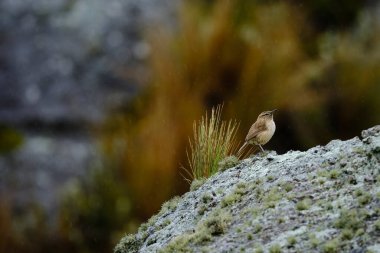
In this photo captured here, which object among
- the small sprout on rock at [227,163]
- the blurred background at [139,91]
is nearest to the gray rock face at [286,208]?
the small sprout on rock at [227,163]

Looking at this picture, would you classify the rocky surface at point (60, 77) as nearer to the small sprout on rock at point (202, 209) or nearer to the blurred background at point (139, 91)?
the blurred background at point (139, 91)

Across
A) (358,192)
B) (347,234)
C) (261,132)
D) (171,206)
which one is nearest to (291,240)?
(347,234)

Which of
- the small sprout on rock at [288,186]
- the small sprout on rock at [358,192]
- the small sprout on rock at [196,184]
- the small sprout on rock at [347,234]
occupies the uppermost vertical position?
the small sprout on rock at [196,184]

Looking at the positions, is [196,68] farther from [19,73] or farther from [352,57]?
[19,73]

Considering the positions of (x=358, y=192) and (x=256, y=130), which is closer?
(x=358, y=192)

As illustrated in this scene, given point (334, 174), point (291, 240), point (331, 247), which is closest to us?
point (331, 247)

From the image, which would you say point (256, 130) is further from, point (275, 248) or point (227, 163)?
point (275, 248)
